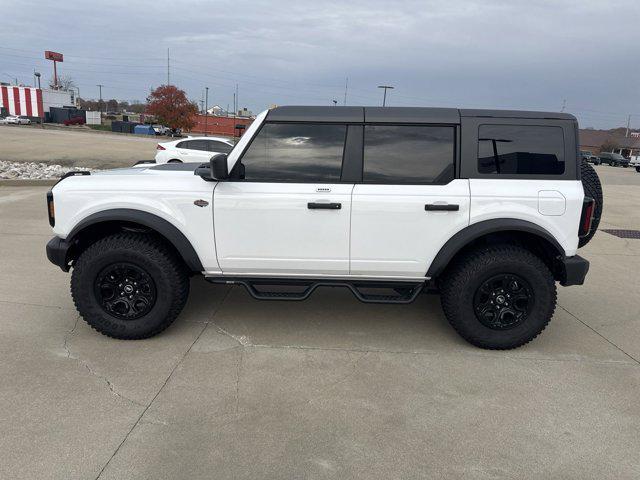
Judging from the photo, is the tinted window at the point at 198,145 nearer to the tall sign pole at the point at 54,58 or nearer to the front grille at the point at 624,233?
the front grille at the point at 624,233

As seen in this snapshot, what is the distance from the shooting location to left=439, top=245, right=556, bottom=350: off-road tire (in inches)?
147

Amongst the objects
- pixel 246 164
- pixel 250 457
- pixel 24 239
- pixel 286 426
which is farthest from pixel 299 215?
pixel 24 239

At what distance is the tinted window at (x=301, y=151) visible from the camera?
3.76 meters

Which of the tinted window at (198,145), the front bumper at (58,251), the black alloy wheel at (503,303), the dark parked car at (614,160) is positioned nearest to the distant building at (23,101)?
the tinted window at (198,145)

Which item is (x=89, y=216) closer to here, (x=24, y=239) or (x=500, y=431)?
(x=500, y=431)

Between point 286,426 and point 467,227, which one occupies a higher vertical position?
point 467,227

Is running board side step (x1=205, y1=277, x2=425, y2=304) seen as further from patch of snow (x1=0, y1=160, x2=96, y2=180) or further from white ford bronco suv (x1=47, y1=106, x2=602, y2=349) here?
patch of snow (x1=0, y1=160, x2=96, y2=180)

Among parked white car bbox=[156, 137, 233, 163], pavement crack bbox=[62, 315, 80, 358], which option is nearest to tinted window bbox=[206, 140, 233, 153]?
parked white car bbox=[156, 137, 233, 163]

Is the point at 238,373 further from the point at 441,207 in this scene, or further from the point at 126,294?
the point at 441,207

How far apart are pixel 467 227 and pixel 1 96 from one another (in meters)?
86.7

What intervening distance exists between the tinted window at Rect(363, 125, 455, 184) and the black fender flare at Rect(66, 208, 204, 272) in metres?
1.50

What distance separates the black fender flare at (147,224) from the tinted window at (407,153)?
150cm

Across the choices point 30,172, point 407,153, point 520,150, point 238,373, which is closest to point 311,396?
point 238,373

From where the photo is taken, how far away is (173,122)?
216 feet
